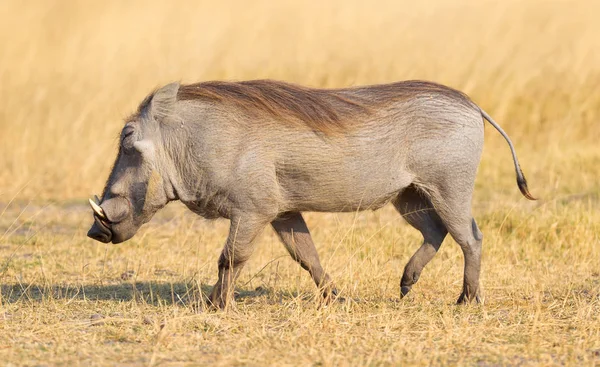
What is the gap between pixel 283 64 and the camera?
1195 cm

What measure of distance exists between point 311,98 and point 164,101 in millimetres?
734

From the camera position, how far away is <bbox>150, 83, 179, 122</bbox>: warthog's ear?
5.39 metres

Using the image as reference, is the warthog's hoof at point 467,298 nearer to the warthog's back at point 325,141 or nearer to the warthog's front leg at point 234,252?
the warthog's back at point 325,141

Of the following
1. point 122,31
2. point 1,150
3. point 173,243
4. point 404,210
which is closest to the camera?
point 404,210

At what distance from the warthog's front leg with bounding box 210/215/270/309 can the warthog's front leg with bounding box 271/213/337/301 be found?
0.36 meters

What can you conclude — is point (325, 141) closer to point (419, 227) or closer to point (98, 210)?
point (419, 227)

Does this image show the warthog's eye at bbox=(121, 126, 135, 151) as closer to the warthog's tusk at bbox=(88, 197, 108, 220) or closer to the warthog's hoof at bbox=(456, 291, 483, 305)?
the warthog's tusk at bbox=(88, 197, 108, 220)

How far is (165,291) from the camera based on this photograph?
237 inches

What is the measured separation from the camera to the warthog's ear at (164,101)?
17.7 ft

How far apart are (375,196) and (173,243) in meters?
2.35

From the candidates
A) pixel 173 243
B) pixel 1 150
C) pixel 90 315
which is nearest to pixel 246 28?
pixel 1 150

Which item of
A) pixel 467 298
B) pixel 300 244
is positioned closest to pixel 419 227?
pixel 467 298

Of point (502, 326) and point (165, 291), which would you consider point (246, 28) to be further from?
point (502, 326)

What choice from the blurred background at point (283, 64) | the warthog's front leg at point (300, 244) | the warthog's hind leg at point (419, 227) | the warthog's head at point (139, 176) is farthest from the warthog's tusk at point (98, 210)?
the blurred background at point (283, 64)
